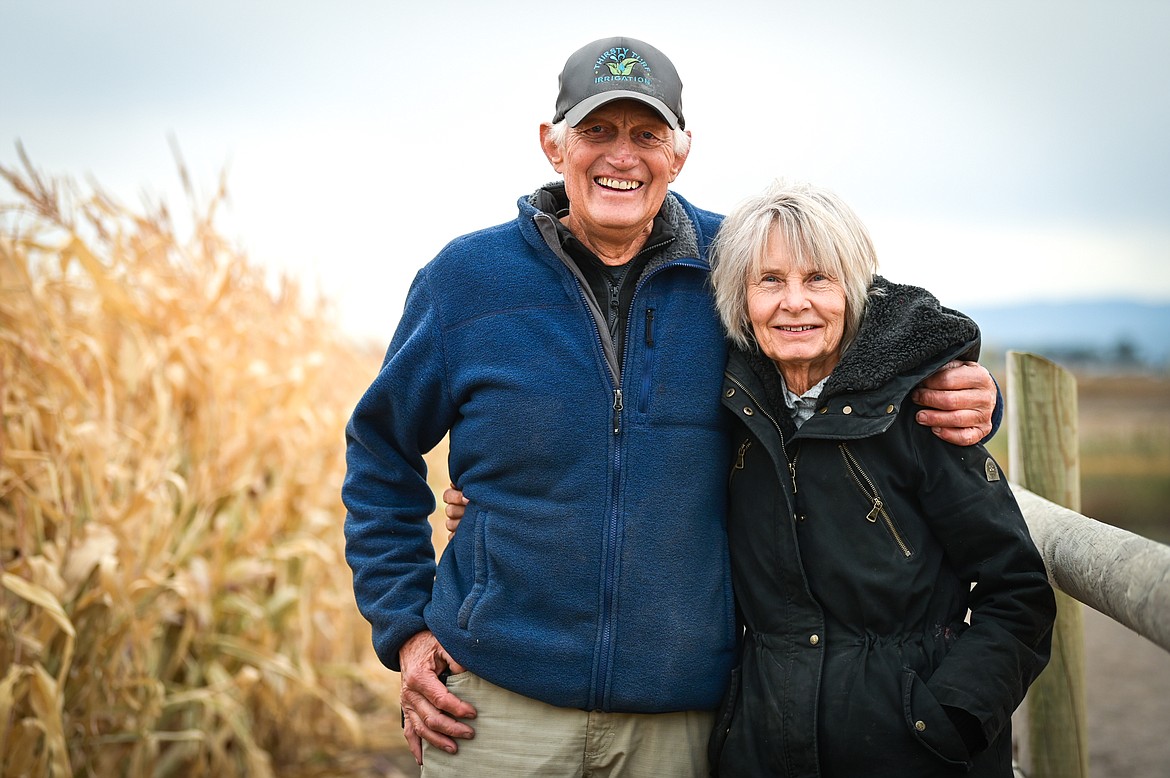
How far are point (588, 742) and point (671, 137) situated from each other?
119 centimetres

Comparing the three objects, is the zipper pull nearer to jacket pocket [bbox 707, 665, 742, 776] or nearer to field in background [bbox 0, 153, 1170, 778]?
jacket pocket [bbox 707, 665, 742, 776]

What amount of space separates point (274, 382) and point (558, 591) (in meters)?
2.07

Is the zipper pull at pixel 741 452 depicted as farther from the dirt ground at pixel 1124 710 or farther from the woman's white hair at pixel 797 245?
the dirt ground at pixel 1124 710

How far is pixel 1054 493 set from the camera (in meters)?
2.35

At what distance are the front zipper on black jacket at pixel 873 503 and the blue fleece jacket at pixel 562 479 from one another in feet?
0.89

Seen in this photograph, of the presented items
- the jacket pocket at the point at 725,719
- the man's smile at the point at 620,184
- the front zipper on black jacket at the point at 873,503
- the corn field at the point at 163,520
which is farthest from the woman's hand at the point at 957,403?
the corn field at the point at 163,520

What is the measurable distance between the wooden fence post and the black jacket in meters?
0.47

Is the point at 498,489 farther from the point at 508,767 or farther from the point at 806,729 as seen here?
the point at 806,729

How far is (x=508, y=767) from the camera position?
2053 millimetres

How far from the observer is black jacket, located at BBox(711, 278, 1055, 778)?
1.82m

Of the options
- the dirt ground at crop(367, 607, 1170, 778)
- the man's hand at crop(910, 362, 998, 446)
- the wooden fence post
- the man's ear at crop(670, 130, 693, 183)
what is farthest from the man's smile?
the dirt ground at crop(367, 607, 1170, 778)

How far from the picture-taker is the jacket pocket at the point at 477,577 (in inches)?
81.3

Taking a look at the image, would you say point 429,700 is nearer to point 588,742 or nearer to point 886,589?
point 588,742

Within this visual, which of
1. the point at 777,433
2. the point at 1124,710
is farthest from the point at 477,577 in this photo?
the point at 1124,710
